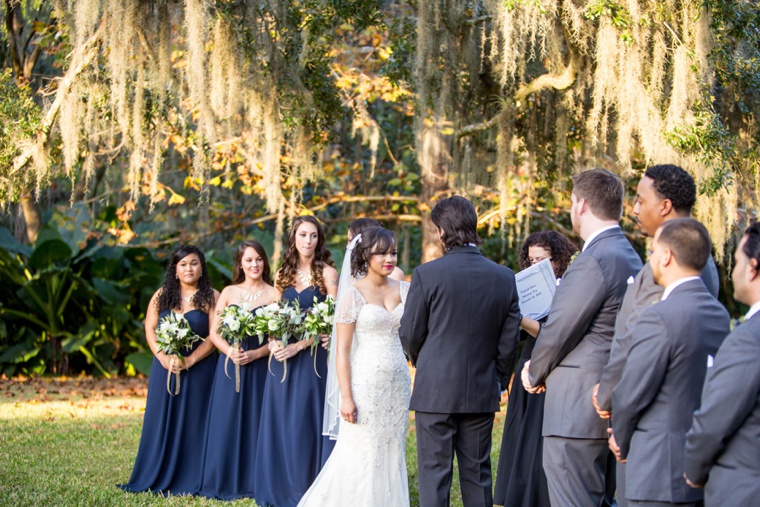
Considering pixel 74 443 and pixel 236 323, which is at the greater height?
pixel 236 323

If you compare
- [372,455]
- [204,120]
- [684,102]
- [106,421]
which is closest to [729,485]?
[372,455]

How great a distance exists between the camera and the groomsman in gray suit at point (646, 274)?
3512mm

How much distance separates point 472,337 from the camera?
14.6ft

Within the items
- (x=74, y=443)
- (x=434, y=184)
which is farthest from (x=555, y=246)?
(x=434, y=184)

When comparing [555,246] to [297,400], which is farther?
[297,400]

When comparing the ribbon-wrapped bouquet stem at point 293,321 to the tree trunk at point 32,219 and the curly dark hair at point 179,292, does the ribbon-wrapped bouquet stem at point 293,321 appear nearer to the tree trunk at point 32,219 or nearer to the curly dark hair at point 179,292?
the curly dark hair at point 179,292

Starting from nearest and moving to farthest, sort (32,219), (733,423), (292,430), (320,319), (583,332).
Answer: (733,423) → (583,332) → (320,319) → (292,430) → (32,219)

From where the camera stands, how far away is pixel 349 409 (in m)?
5.13

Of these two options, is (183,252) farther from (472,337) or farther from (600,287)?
(600,287)

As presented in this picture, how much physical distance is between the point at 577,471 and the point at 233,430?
10.9 ft

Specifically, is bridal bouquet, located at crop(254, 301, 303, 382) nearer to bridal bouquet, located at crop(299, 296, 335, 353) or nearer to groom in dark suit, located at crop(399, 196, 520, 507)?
bridal bouquet, located at crop(299, 296, 335, 353)

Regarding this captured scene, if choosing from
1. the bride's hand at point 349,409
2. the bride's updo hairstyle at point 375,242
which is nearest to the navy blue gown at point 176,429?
the bride's hand at point 349,409

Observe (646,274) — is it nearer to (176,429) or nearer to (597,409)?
(597,409)

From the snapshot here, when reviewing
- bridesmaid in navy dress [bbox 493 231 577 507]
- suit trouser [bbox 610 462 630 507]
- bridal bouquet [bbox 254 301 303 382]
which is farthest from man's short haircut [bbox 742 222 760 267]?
bridal bouquet [bbox 254 301 303 382]
